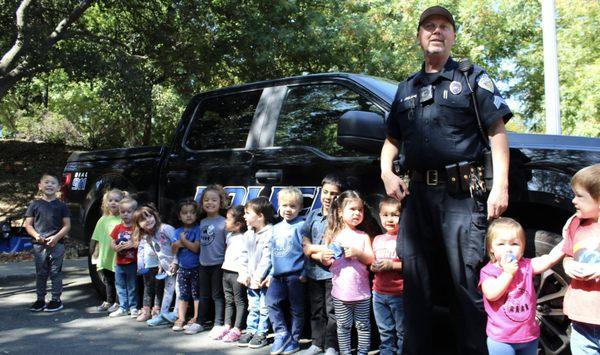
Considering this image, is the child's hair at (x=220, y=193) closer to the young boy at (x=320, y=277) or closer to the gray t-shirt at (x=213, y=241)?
the gray t-shirt at (x=213, y=241)

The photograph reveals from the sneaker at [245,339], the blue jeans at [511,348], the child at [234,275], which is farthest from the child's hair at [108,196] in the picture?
the blue jeans at [511,348]

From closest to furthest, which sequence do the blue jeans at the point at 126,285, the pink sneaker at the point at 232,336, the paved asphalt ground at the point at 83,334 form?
the paved asphalt ground at the point at 83,334 < the pink sneaker at the point at 232,336 < the blue jeans at the point at 126,285

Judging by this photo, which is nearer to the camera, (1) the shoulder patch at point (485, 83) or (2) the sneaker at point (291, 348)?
(1) the shoulder patch at point (485, 83)

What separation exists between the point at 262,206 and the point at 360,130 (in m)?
1.24

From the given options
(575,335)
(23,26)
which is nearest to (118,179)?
(575,335)

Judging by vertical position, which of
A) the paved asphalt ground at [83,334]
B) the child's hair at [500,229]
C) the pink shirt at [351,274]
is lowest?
the paved asphalt ground at [83,334]

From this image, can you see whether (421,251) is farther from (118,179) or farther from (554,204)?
(118,179)

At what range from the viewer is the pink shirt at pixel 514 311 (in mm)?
2803

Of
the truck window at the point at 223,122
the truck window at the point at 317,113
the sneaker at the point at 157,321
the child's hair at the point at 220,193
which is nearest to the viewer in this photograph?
the truck window at the point at 317,113

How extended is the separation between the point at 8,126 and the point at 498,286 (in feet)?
112

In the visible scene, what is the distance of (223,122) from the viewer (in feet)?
16.9

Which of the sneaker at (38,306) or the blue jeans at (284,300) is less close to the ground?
the blue jeans at (284,300)

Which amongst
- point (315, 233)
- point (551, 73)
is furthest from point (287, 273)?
point (551, 73)

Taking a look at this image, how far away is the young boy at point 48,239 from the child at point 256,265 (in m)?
2.40
